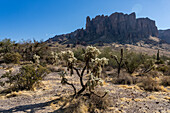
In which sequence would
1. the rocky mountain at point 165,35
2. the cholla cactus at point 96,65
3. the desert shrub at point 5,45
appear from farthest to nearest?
the rocky mountain at point 165,35, the desert shrub at point 5,45, the cholla cactus at point 96,65

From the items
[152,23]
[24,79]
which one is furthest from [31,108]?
[152,23]

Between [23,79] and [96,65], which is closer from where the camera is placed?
[96,65]

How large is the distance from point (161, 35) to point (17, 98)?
664ft

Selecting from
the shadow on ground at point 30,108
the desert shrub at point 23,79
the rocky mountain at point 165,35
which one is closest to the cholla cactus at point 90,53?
the shadow on ground at point 30,108

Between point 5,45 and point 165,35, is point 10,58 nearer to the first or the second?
point 5,45

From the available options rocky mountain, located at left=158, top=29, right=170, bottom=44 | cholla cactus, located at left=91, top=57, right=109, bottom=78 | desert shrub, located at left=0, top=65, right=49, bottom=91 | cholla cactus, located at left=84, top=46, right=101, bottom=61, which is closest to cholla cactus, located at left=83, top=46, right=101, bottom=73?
cholla cactus, located at left=84, top=46, right=101, bottom=61

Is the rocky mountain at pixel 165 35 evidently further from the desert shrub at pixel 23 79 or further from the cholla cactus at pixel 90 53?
the desert shrub at pixel 23 79

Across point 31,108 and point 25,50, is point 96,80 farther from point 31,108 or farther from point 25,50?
point 25,50

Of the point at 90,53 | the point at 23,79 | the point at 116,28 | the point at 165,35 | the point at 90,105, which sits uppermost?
the point at 116,28

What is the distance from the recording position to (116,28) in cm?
11575

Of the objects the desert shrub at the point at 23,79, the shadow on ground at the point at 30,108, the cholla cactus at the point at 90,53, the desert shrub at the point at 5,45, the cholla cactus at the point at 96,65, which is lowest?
the shadow on ground at the point at 30,108

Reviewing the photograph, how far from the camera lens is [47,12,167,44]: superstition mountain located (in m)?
107

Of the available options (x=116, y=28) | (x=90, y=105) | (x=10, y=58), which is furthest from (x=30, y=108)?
(x=116, y=28)

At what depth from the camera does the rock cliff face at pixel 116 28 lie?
107 meters
